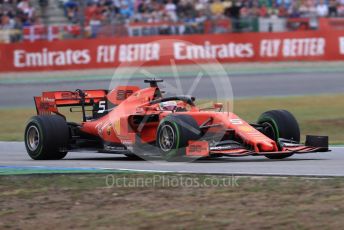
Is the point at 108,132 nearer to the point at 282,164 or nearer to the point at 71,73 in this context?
the point at 282,164

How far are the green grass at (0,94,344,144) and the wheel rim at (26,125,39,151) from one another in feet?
13.2

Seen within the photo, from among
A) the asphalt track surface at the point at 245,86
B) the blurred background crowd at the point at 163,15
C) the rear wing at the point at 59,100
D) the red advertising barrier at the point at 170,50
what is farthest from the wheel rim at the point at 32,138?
the blurred background crowd at the point at 163,15

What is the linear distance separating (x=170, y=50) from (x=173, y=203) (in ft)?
77.4

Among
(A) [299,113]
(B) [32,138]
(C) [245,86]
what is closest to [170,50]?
(C) [245,86]

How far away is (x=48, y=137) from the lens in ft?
42.2

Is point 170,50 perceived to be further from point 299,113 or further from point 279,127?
point 279,127

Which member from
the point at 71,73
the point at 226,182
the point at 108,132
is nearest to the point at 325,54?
the point at 71,73

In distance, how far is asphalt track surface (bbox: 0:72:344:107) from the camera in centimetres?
2566

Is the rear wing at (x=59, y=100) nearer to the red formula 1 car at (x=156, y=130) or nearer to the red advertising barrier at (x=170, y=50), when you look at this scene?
the red formula 1 car at (x=156, y=130)

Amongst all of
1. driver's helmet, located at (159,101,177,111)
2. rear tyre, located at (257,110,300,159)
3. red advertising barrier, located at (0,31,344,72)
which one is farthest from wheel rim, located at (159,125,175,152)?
red advertising barrier, located at (0,31,344,72)

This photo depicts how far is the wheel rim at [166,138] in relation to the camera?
1169 cm

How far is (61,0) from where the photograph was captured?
111 feet

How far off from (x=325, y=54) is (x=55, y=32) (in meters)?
10.1

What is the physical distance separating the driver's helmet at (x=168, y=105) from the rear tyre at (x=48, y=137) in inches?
62.0
